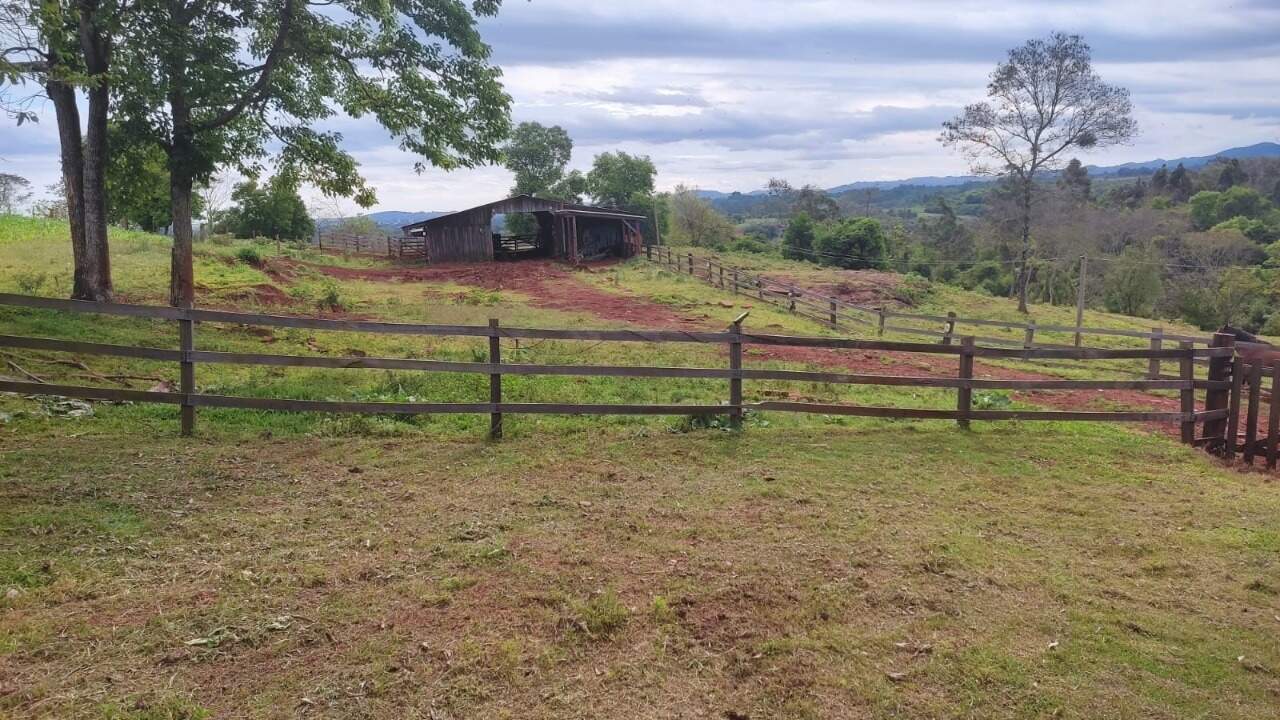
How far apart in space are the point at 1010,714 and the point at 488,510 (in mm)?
3701

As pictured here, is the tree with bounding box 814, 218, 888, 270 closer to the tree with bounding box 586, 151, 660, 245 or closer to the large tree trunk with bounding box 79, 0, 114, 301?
the tree with bounding box 586, 151, 660, 245

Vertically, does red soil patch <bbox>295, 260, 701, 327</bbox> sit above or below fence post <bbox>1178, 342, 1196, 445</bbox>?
above

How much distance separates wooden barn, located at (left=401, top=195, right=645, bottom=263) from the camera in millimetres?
43094

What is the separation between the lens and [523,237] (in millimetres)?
46281

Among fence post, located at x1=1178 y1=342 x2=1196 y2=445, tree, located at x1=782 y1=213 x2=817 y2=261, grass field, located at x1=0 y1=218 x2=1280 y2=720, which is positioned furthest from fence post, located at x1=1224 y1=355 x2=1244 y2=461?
tree, located at x1=782 y1=213 x2=817 y2=261

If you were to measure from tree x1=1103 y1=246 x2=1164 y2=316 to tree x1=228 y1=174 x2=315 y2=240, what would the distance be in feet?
167

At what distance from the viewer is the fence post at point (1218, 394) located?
849 centimetres

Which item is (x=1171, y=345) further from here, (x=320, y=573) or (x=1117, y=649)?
(x=320, y=573)

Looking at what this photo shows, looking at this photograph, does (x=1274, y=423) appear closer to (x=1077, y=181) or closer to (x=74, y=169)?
(x=74, y=169)

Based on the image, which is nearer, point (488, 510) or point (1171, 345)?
point (488, 510)

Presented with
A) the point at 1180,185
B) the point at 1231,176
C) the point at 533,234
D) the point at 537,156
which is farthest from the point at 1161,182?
the point at 533,234

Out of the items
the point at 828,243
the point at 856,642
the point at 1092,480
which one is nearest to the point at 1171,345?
the point at 1092,480

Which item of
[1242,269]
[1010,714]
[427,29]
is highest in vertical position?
[427,29]

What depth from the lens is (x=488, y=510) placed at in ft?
18.7
